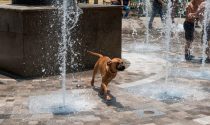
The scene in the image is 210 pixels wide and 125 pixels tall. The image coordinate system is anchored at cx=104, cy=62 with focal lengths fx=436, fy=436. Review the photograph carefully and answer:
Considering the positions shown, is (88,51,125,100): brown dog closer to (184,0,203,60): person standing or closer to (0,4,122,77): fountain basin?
(0,4,122,77): fountain basin

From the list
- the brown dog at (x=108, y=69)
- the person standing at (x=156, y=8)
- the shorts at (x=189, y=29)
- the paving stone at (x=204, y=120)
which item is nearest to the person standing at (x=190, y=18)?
the shorts at (x=189, y=29)

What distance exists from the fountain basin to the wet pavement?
1.26ft

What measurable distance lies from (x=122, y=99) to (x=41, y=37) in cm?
269

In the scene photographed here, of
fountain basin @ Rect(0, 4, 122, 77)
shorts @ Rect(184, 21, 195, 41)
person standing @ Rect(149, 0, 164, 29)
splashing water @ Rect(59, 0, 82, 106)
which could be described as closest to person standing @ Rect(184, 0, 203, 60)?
shorts @ Rect(184, 21, 195, 41)

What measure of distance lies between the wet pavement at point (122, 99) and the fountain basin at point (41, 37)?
385mm

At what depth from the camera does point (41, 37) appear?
31.7 feet

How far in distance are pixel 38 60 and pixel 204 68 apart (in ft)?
14.1

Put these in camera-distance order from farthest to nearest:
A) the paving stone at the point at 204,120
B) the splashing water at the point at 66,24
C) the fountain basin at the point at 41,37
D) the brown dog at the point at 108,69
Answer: the splashing water at the point at 66,24, the fountain basin at the point at 41,37, the brown dog at the point at 108,69, the paving stone at the point at 204,120

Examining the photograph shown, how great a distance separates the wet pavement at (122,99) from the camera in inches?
271

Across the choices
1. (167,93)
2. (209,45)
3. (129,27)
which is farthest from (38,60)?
(129,27)

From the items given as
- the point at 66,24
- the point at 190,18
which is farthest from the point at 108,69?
the point at 190,18

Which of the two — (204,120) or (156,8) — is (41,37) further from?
(156,8)

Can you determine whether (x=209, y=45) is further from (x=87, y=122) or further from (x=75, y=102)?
(x=87, y=122)

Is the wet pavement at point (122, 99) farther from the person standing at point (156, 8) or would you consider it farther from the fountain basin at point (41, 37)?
the person standing at point (156, 8)
